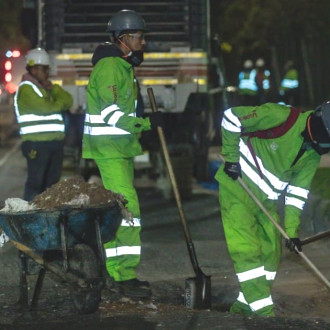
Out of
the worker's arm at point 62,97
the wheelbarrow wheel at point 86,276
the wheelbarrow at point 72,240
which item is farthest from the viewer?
the worker's arm at point 62,97

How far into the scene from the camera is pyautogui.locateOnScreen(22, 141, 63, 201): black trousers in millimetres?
10555

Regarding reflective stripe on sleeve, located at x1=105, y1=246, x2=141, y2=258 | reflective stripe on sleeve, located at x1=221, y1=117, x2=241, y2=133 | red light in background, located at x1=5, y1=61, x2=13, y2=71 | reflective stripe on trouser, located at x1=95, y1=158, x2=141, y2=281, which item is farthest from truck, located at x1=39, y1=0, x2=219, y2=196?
reflective stripe on sleeve, located at x1=221, y1=117, x2=241, y2=133

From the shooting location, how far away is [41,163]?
10.6 meters

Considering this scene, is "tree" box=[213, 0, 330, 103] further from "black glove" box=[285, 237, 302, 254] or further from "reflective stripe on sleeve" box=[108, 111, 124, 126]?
"black glove" box=[285, 237, 302, 254]

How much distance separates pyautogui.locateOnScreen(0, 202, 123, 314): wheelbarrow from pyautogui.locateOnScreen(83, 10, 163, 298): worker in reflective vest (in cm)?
71

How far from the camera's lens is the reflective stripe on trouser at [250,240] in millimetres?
7031

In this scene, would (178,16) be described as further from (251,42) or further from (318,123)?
(251,42)

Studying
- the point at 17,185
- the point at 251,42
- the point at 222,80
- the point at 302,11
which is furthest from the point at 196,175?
the point at 251,42

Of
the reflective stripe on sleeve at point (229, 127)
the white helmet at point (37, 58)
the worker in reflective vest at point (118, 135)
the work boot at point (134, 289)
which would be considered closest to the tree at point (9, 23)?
the white helmet at point (37, 58)

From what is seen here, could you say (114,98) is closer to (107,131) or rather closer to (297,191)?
(107,131)

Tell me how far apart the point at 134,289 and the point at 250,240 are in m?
0.98

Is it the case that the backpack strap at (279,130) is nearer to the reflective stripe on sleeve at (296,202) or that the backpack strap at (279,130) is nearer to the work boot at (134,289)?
the reflective stripe on sleeve at (296,202)

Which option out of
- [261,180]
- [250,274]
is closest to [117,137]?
[261,180]

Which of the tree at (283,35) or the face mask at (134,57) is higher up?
the face mask at (134,57)
